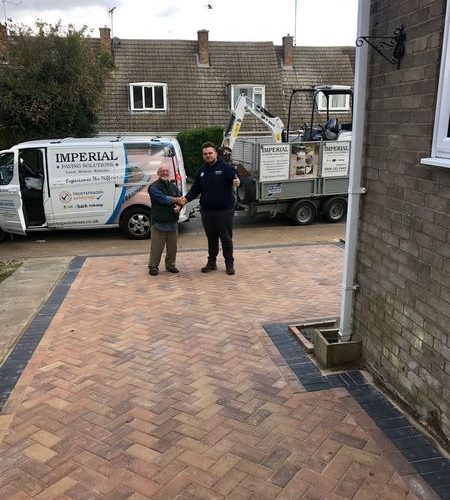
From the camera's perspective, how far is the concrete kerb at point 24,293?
4918 mm

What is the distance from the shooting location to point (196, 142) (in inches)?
782

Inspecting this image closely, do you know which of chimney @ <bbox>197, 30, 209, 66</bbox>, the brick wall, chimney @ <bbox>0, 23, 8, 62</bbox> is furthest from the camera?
chimney @ <bbox>197, 30, 209, 66</bbox>

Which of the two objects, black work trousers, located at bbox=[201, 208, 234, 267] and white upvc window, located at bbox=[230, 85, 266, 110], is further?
white upvc window, located at bbox=[230, 85, 266, 110]

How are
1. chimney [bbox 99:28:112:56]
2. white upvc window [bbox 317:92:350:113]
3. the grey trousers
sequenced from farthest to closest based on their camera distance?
white upvc window [bbox 317:92:350:113] < chimney [bbox 99:28:112:56] < the grey trousers

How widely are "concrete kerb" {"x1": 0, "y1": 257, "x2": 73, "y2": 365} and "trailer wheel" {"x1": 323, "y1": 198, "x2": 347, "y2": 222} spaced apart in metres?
6.29

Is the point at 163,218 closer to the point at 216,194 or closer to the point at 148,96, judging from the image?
the point at 216,194

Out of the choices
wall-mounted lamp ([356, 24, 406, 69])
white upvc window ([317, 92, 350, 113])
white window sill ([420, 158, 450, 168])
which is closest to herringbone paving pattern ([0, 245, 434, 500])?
white window sill ([420, 158, 450, 168])

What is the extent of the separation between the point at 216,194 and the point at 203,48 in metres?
19.3

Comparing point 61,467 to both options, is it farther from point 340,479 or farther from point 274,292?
point 274,292

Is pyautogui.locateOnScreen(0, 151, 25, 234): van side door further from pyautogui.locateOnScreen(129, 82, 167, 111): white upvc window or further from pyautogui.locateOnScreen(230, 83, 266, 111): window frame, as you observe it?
pyautogui.locateOnScreen(230, 83, 266, 111): window frame

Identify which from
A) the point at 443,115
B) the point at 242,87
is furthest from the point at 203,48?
the point at 443,115

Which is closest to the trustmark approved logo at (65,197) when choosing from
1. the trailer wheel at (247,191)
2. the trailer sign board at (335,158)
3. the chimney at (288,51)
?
the trailer wheel at (247,191)

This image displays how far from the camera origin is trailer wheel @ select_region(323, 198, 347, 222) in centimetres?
1173

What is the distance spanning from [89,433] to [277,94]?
22.4 meters
